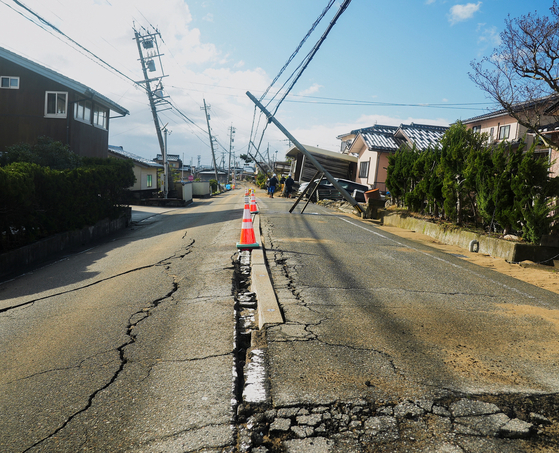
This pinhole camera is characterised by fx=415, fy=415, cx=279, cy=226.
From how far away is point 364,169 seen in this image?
31734 millimetres

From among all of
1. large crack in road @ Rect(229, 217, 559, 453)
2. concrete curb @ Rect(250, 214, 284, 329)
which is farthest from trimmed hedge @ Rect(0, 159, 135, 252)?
large crack in road @ Rect(229, 217, 559, 453)

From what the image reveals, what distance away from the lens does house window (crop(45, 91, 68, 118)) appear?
1825 centimetres

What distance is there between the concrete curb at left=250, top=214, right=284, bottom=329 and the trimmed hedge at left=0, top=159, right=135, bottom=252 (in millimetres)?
4948

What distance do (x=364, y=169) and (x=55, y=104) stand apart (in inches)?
835

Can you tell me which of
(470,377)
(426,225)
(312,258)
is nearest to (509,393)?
(470,377)

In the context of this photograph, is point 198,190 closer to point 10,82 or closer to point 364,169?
point 364,169

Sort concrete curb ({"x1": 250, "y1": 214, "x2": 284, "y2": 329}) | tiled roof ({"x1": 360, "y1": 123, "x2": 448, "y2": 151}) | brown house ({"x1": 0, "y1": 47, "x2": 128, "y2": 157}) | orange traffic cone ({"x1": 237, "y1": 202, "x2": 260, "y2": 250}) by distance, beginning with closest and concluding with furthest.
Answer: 1. concrete curb ({"x1": 250, "y1": 214, "x2": 284, "y2": 329})
2. orange traffic cone ({"x1": 237, "y1": 202, "x2": 260, "y2": 250})
3. brown house ({"x1": 0, "y1": 47, "x2": 128, "y2": 157})
4. tiled roof ({"x1": 360, "y1": 123, "x2": 448, "y2": 151})

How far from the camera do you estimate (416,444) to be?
2320 millimetres

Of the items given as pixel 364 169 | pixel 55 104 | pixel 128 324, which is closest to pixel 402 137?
pixel 364 169

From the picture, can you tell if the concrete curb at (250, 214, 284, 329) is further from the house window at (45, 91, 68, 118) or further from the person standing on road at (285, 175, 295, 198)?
the person standing on road at (285, 175, 295, 198)

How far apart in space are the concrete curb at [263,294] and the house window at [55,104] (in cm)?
1536

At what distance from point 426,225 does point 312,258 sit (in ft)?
22.3

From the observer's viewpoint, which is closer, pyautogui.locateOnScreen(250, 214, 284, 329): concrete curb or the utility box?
pyautogui.locateOnScreen(250, 214, 284, 329): concrete curb

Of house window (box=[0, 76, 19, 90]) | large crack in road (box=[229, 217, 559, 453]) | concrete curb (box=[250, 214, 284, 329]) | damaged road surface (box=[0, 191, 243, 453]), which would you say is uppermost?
house window (box=[0, 76, 19, 90])
